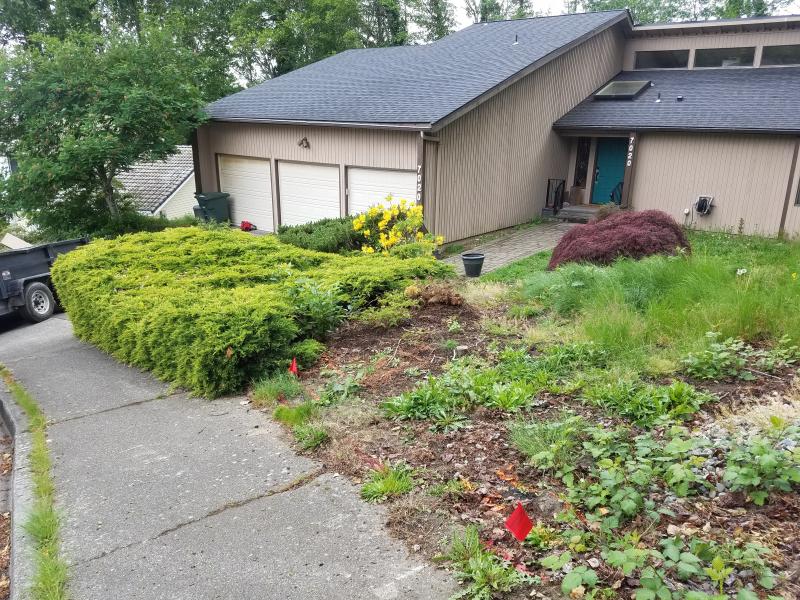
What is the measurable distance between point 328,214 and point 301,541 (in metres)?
12.9

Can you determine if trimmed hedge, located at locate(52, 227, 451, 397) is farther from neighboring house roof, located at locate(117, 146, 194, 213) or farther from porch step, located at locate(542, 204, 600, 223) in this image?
neighboring house roof, located at locate(117, 146, 194, 213)

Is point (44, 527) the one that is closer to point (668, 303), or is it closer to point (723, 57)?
point (668, 303)

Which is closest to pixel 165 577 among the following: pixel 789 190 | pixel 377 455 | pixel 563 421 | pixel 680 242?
pixel 377 455

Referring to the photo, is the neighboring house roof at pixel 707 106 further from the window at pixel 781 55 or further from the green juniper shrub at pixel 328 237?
the green juniper shrub at pixel 328 237

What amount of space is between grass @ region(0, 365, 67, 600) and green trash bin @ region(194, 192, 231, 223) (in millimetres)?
13005

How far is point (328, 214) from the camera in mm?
15758

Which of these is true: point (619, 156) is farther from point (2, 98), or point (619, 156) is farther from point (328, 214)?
point (2, 98)

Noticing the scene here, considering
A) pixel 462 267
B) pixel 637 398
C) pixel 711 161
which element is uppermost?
pixel 711 161

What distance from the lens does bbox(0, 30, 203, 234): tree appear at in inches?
603

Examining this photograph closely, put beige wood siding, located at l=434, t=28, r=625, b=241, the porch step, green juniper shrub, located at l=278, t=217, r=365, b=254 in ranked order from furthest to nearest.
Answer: the porch step
beige wood siding, located at l=434, t=28, r=625, b=241
green juniper shrub, located at l=278, t=217, r=365, b=254

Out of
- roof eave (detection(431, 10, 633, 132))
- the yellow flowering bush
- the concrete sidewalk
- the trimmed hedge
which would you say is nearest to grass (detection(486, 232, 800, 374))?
the yellow flowering bush

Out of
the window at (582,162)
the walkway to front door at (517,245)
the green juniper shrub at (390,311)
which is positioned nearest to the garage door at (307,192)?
the walkway to front door at (517,245)

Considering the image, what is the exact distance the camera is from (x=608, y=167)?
17.1m

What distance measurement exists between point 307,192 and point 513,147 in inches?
214
